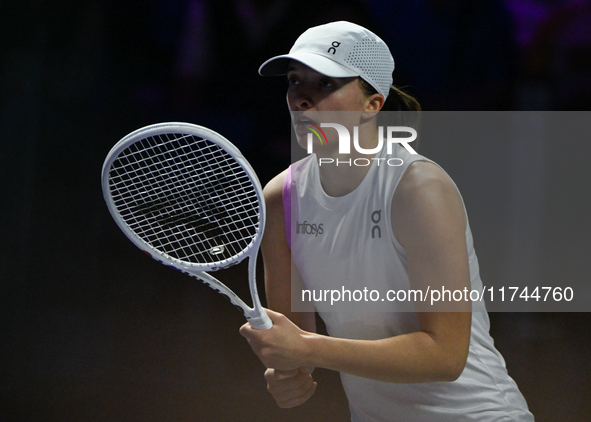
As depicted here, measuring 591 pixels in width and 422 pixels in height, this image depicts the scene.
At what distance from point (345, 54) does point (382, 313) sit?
1.36 ft

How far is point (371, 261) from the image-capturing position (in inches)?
34.9

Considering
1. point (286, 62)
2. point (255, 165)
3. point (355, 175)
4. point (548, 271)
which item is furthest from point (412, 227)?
point (548, 271)

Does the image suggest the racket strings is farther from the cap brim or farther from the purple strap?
the cap brim

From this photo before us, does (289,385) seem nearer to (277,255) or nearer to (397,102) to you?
(277,255)

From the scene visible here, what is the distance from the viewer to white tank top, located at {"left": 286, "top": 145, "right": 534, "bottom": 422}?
0.86 metres

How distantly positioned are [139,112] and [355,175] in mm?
1356

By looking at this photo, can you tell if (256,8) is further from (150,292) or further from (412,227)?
(412,227)

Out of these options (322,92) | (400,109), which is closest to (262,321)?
(322,92)

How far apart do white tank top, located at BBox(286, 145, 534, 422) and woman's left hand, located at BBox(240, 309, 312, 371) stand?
11 cm

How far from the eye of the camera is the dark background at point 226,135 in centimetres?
190

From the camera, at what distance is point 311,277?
96cm

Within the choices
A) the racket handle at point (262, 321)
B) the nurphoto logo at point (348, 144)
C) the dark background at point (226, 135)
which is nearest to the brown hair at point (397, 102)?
the nurphoto logo at point (348, 144)

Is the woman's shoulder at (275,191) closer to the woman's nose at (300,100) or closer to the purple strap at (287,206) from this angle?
the purple strap at (287,206)

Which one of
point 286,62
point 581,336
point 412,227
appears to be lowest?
point 581,336
